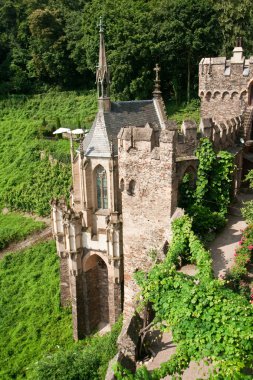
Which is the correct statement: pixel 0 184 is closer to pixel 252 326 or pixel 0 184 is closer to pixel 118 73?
pixel 118 73

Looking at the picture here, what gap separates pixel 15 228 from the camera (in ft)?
113

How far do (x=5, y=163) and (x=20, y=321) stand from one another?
67.9ft

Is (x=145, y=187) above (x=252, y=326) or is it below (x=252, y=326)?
above

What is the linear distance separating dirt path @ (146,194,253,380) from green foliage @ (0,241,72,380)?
11822 millimetres

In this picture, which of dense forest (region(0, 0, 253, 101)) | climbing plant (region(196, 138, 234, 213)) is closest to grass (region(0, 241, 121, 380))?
climbing plant (region(196, 138, 234, 213))

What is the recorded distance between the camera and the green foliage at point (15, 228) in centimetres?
3359

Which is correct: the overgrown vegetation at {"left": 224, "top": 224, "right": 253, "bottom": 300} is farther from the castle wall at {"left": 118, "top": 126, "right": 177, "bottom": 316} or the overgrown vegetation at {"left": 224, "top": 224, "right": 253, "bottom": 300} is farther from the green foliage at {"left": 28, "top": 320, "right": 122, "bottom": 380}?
the green foliage at {"left": 28, "top": 320, "right": 122, "bottom": 380}

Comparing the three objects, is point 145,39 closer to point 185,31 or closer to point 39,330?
point 185,31

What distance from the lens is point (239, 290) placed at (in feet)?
48.3

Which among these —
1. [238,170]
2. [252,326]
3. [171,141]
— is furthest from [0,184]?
[252,326]

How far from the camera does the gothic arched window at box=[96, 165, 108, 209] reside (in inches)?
915

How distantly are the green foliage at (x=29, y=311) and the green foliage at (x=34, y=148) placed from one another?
231 inches

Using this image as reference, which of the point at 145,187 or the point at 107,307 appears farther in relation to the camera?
the point at 107,307

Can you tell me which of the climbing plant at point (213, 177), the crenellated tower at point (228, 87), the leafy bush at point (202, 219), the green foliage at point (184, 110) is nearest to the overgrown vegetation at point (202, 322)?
the leafy bush at point (202, 219)
